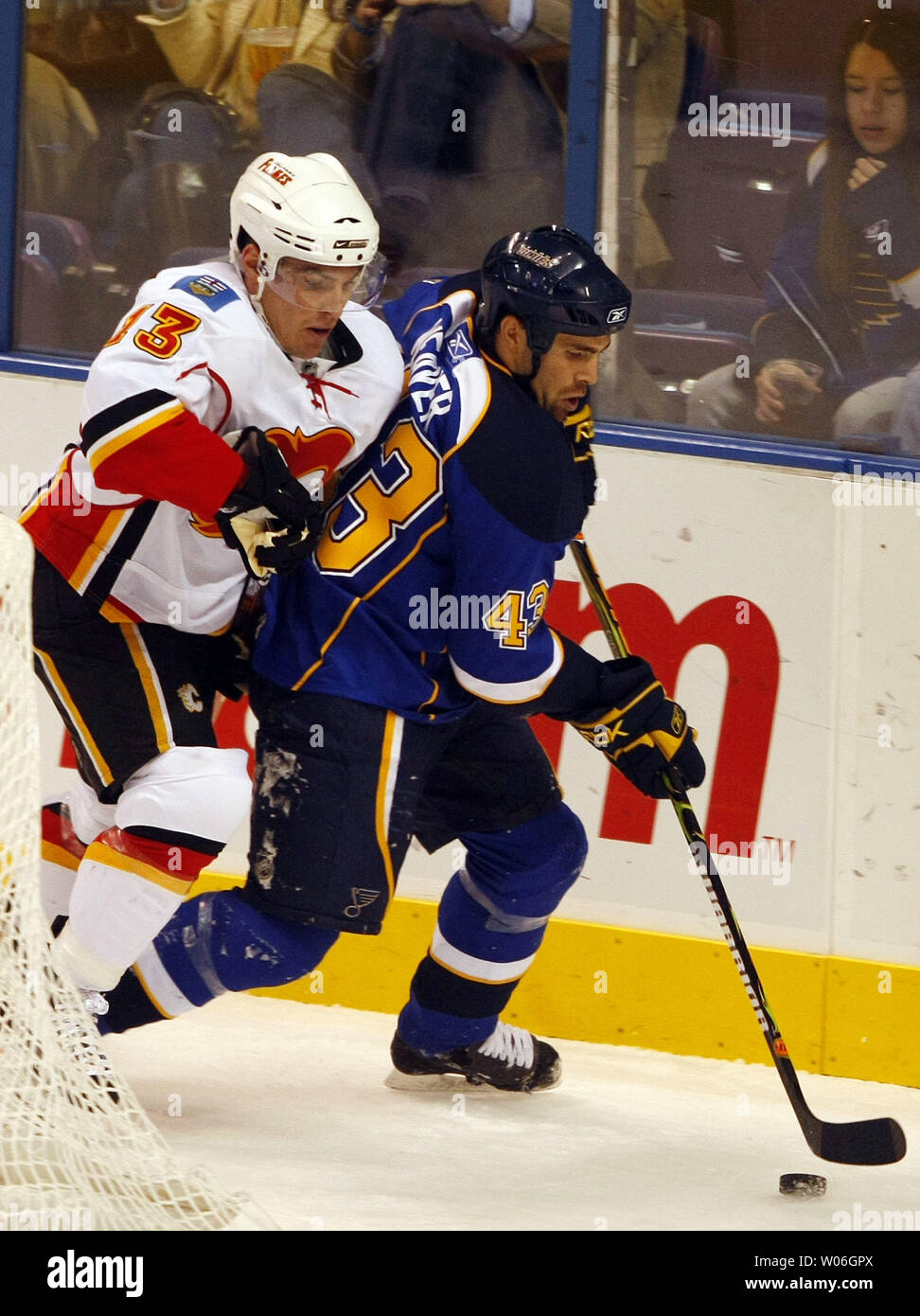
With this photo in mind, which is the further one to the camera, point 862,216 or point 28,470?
point 28,470

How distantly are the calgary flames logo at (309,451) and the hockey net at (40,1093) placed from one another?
1.33 feet

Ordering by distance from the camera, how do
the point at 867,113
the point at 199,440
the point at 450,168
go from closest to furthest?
the point at 199,440 → the point at 867,113 → the point at 450,168

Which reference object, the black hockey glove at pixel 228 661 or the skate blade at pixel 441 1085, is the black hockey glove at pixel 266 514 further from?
the skate blade at pixel 441 1085

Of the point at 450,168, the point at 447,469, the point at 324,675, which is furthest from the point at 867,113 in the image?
the point at 324,675

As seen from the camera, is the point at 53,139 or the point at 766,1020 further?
the point at 53,139

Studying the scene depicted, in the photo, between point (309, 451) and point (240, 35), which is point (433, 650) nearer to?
point (309, 451)

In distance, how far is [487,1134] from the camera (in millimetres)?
3068

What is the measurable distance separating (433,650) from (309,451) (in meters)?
0.34

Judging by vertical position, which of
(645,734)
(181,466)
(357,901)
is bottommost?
(357,901)

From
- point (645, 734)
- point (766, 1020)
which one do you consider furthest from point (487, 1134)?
point (645, 734)

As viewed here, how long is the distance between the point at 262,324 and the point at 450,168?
→ 122 centimetres

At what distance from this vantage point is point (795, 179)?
3.55 meters
